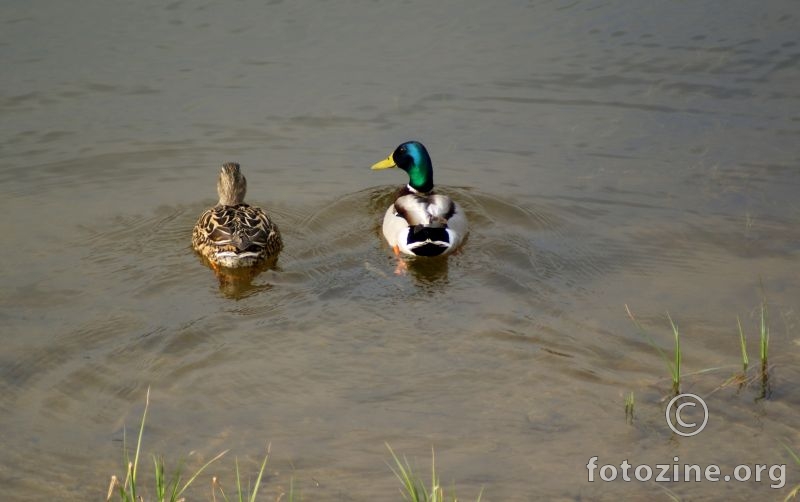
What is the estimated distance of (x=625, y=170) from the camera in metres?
10.1

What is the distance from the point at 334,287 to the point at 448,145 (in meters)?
3.30

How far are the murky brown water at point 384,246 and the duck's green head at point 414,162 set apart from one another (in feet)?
0.94

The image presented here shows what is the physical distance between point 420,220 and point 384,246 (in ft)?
1.29

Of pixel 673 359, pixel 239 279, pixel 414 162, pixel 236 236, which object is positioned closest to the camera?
pixel 673 359

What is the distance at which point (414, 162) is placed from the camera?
9.98 meters

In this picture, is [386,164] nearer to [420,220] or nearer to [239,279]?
[420,220]

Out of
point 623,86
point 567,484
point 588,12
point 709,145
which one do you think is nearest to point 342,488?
point 567,484

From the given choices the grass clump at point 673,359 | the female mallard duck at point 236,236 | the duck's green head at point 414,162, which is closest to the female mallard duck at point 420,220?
the duck's green head at point 414,162

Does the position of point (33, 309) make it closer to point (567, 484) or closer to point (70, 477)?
point (70, 477)

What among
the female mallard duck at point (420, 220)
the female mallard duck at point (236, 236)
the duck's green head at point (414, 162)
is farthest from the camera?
the duck's green head at point (414, 162)

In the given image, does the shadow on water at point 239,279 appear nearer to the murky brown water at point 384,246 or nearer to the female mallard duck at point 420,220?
the murky brown water at point 384,246

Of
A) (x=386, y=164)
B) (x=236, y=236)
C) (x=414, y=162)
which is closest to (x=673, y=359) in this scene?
(x=236, y=236)

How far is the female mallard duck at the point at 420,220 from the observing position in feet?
29.5

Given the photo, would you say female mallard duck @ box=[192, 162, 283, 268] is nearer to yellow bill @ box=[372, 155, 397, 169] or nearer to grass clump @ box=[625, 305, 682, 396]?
yellow bill @ box=[372, 155, 397, 169]
